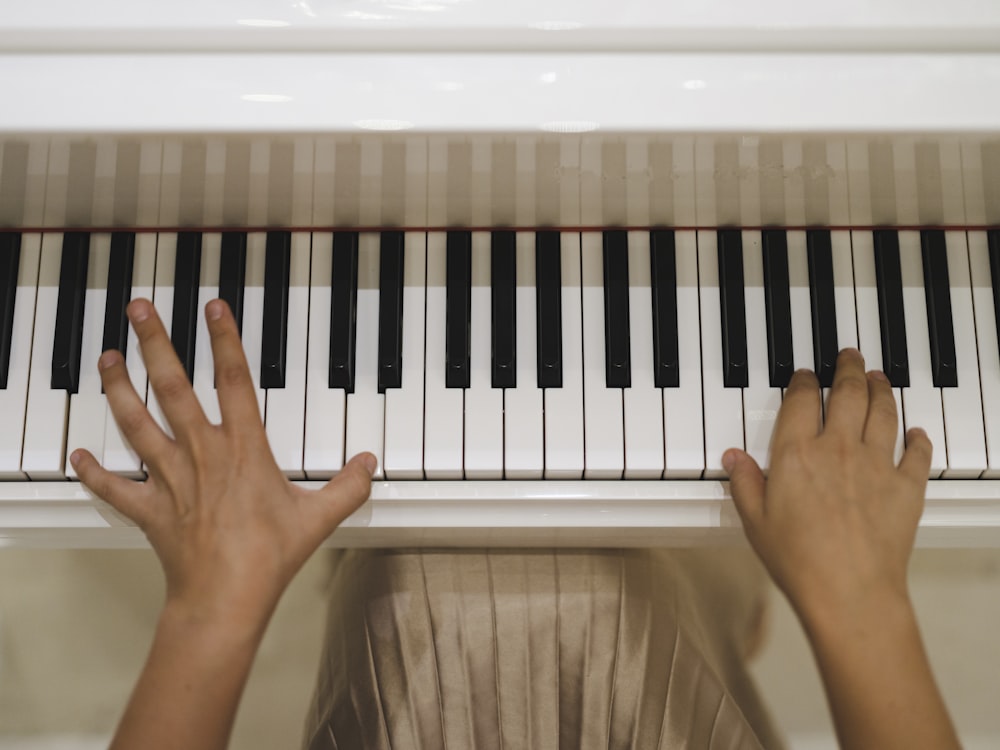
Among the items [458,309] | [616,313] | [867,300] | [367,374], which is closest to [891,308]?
[867,300]

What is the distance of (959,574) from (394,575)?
1.07 metres

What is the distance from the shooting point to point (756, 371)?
950mm

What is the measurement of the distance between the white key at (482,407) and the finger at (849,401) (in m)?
0.43

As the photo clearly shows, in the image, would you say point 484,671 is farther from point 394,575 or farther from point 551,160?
point 551,160

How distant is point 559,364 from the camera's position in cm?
93

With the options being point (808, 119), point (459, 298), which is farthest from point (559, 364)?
point (808, 119)

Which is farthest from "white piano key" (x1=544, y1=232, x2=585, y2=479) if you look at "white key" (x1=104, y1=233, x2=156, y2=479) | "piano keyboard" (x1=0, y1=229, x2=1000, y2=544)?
"white key" (x1=104, y1=233, x2=156, y2=479)

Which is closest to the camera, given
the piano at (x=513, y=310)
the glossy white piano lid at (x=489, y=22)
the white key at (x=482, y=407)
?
the glossy white piano lid at (x=489, y=22)

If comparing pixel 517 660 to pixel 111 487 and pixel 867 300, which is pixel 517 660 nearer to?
pixel 111 487

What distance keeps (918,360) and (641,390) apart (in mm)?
391

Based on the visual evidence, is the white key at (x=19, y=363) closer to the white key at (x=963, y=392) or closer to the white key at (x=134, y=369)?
the white key at (x=134, y=369)

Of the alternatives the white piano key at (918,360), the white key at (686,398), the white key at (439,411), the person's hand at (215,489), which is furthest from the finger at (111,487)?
the white piano key at (918,360)

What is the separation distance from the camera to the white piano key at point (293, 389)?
918 millimetres

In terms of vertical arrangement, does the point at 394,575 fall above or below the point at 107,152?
below
